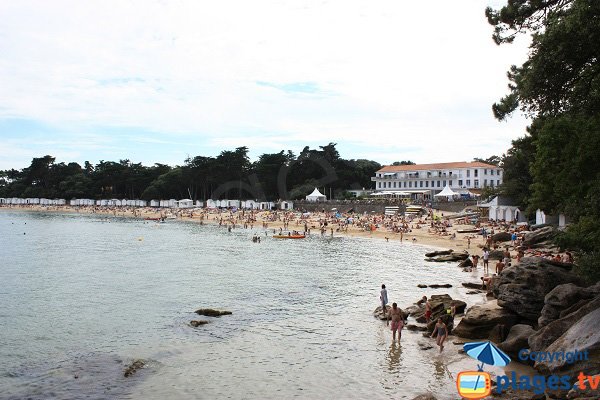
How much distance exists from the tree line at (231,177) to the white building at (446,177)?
12.3 meters

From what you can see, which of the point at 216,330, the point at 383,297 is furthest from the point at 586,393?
the point at 216,330

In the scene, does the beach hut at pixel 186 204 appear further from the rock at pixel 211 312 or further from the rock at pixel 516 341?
the rock at pixel 516 341

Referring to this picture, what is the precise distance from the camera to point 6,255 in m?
43.8

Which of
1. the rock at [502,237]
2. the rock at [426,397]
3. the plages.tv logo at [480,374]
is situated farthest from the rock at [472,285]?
the rock at [502,237]

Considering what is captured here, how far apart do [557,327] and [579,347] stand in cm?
185

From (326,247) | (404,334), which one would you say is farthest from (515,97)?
(326,247)

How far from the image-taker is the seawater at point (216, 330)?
1402 centimetres

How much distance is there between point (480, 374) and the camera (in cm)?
1217

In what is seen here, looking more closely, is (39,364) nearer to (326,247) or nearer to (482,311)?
(482,311)

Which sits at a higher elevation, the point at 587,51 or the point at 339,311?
the point at 587,51

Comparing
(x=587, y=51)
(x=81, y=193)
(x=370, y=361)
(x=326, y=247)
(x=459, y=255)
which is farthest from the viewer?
(x=81, y=193)

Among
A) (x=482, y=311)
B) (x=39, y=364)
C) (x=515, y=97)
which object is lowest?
(x=39, y=364)

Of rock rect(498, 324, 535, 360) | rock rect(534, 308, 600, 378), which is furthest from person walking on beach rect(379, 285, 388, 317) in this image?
rock rect(534, 308, 600, 378)

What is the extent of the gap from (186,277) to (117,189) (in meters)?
114
